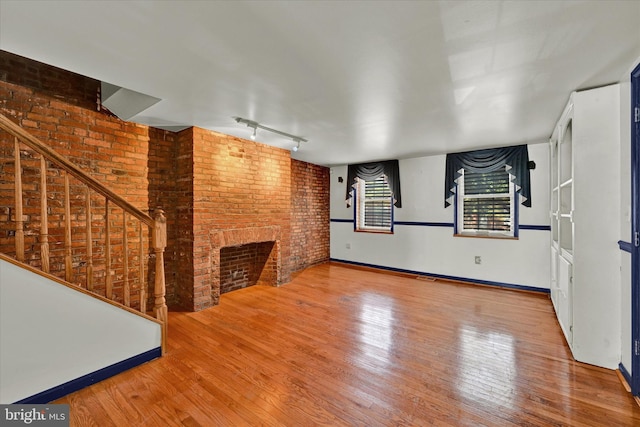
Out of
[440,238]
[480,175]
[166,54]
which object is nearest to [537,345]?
[440,238]

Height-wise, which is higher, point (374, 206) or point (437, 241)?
point (374, 206)

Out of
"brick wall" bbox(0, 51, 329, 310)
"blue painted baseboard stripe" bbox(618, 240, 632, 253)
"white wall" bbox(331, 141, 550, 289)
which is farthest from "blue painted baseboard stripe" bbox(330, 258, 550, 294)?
"blue painted baseboard stripe" bbox(618, 240, 632, 253)

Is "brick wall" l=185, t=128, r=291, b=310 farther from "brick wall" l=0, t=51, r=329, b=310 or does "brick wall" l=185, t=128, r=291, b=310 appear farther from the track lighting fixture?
the track lighting fixture

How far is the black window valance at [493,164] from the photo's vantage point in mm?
4168

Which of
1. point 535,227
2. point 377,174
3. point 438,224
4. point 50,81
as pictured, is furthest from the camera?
point 377,174

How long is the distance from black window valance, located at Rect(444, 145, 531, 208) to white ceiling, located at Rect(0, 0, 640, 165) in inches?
56.9

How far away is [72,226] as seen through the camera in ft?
8.87

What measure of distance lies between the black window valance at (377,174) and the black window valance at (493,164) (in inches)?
36.5

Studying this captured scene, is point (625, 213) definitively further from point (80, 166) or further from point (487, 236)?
point (80, 166)

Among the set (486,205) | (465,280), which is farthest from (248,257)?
(486,205)

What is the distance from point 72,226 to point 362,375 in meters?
3.13

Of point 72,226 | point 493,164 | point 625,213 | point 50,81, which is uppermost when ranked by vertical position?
point 50,81

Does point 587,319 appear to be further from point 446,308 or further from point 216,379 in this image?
point 216,379

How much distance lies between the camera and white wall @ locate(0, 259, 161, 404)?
164cm
